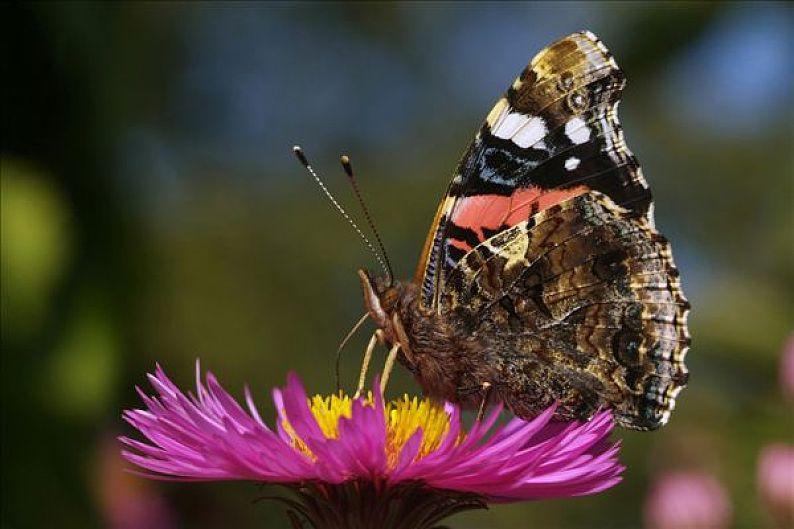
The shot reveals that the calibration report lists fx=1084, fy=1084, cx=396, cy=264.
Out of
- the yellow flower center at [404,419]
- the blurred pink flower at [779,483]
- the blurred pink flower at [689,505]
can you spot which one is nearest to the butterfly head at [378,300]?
the yellow flower center at [404,419]

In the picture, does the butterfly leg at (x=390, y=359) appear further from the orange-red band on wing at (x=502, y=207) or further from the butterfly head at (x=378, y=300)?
the orange-red band on wing at (x=502, y=207)

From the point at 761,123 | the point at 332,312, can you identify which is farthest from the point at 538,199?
the point at 761,123

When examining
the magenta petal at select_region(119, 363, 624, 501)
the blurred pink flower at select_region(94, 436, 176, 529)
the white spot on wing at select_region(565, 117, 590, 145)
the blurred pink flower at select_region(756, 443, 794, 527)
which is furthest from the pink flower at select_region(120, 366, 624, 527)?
the blurred pink flower at select_region(94, 436, 176, 529)

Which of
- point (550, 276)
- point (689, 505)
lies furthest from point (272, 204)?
point (550, 276)

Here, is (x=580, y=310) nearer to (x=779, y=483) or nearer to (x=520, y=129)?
(x=520, y=129)

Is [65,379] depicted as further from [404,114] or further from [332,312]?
[404,114]

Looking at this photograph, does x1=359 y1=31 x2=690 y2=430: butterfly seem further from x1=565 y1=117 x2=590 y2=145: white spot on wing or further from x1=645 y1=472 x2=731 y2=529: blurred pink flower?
x1=645 y1=472 x2=731 y2=529: blurred pink flower
